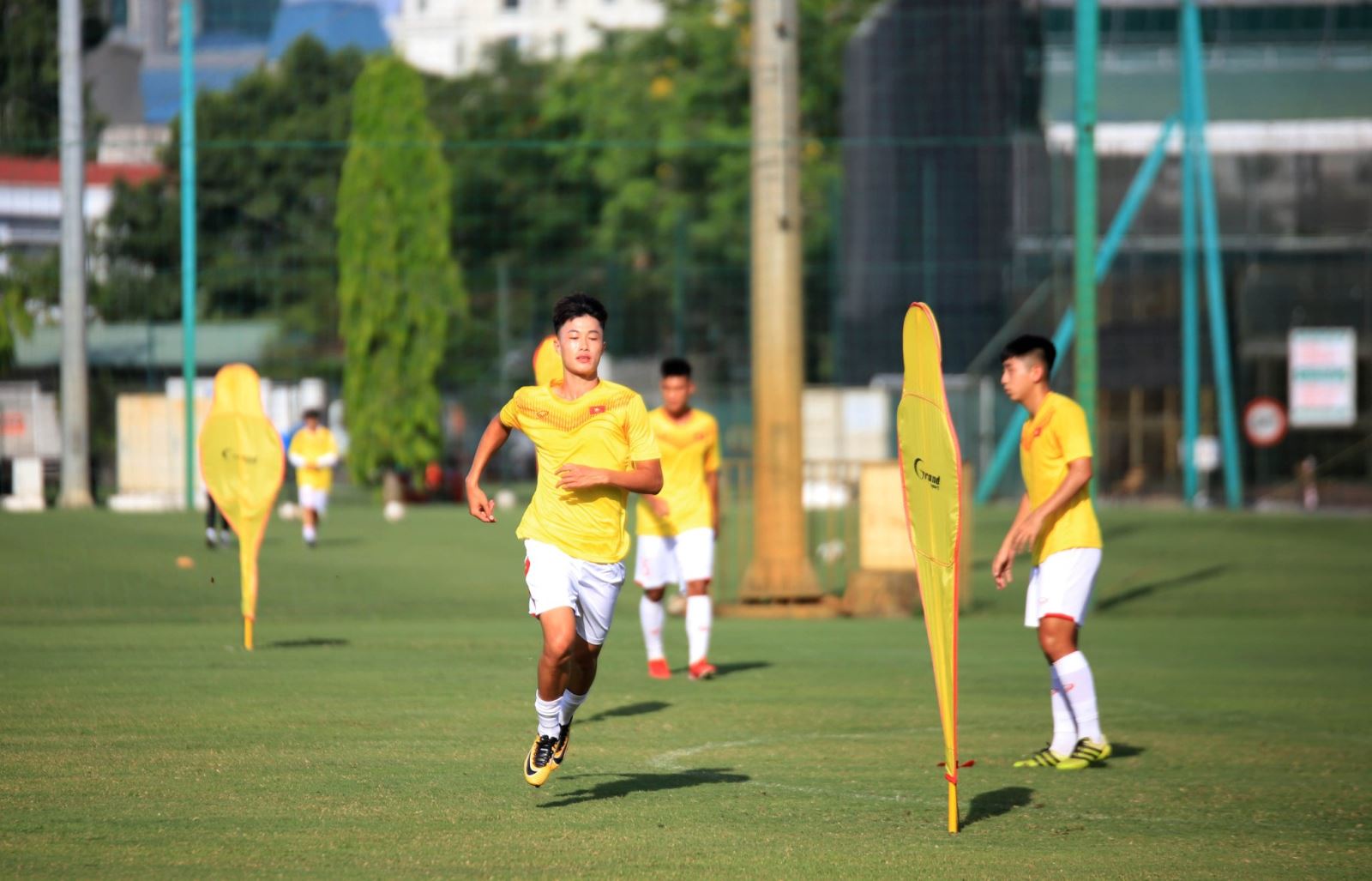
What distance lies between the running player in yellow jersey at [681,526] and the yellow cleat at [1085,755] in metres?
4.05

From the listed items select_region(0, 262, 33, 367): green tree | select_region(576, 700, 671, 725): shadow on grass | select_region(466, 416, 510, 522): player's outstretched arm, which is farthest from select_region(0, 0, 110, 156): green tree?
select_region(466, 416, 510, 522): player's outstretched arm

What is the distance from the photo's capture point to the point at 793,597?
19266 millimetres


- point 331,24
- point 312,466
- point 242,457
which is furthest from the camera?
point 331,24

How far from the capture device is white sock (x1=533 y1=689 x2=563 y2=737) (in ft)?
25.9

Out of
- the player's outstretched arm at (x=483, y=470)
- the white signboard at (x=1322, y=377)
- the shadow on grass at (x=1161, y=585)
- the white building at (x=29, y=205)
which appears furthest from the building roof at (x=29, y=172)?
the player's outstretched arm at (x=483, y=470)

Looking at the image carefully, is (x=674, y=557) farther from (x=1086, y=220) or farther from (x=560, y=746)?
(x=1086, y=220)

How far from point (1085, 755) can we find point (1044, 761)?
0.69 feet

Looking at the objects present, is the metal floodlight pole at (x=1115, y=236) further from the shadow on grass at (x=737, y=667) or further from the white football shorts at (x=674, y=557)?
the white football shorts at (x=674, y=557)

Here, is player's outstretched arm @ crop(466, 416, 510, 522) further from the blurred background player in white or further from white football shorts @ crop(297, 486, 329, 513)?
white football shorts @ crop(297, 486, 329, 513)

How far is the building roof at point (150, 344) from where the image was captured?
3700 centimetres

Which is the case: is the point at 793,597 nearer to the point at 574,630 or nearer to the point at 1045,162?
the point at 574,630

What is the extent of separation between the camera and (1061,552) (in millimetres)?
9500

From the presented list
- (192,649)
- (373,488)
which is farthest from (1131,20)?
(192,649)

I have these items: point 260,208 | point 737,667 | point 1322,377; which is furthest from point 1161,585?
point 260,208
